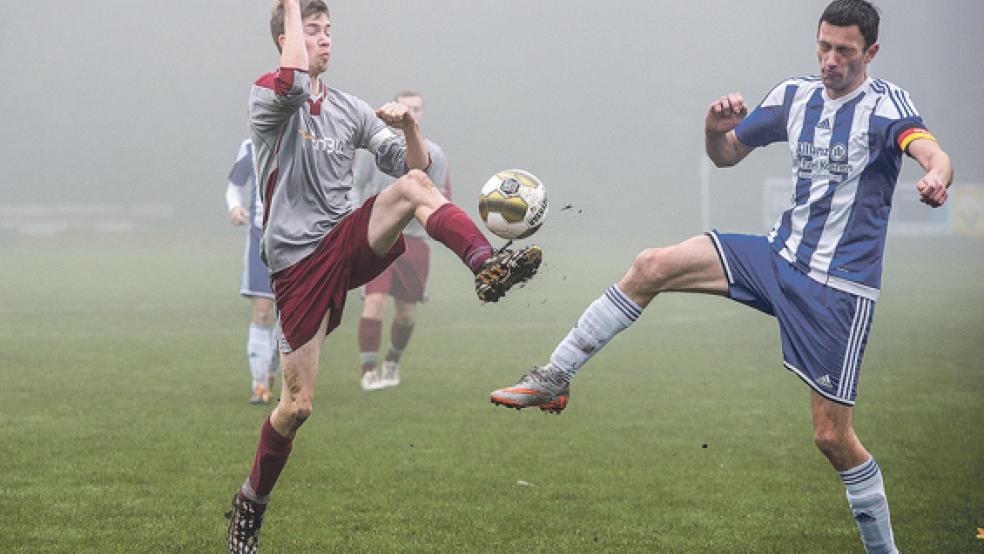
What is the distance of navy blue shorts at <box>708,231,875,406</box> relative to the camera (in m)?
5.35

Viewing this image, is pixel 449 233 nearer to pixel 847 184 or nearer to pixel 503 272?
pixel 503 272

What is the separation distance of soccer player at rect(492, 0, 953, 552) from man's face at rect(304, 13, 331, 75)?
1.78 m

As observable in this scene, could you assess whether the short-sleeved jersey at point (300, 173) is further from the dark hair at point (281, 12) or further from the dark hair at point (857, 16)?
the dark hair at point (857, 16)

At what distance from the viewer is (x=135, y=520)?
258 inches

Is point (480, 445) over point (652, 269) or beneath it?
beneath

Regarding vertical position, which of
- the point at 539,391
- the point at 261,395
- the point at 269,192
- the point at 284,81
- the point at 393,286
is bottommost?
the point at 261,395

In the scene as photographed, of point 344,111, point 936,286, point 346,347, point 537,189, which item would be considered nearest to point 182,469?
point 344,111

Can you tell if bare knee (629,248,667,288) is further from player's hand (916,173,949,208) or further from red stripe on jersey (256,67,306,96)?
red stripe on jersey (256,67,306,96)

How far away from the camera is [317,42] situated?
19.3 ft

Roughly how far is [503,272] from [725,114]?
1.55m

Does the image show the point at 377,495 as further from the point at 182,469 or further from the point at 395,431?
the point at 395,431

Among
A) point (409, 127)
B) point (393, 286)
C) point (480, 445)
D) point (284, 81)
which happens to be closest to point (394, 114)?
point (409, 127)

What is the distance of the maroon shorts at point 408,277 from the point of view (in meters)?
12.0

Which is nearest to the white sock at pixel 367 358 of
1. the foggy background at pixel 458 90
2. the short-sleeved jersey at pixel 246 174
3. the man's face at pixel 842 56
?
the short-sleeved jersey at pixel 246 174
